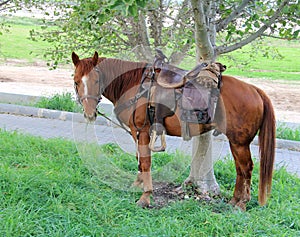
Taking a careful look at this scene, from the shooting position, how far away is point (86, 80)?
3.66 meters

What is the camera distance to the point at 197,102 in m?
3.68

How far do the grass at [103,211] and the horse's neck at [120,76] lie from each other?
3.33 ft

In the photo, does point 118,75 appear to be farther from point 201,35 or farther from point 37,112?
point 37,112

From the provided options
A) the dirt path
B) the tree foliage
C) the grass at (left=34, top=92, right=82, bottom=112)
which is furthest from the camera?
the dirt path

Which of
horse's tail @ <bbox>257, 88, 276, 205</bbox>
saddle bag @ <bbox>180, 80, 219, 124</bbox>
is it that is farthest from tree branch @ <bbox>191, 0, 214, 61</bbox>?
horse's tail @ <bbox>257, 88, 276, 205</bbox>

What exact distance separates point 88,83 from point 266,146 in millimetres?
1753

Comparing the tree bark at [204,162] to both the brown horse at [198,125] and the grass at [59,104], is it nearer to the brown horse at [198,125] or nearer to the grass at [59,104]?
the brown horse at [198,125]

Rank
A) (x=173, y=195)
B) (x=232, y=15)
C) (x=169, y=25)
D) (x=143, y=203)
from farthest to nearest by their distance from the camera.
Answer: (x=169, y=25) < (x=173, y=195) < (x=232, y=15) < (x=143, y=203)

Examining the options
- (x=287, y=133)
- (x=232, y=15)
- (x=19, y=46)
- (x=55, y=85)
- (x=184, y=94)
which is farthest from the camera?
(x=19, y=46)

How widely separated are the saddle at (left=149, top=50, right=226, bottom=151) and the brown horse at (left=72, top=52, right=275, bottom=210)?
0.26 feet

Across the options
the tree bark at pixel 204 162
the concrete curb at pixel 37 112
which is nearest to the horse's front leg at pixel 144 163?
the tree bark at pixel 204 162

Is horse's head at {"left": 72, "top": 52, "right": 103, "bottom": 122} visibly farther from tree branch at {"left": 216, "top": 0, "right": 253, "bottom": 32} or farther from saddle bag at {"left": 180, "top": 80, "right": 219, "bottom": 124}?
tree branch at {"left": 216, "top": 0, "right": 253, "bottom": 32}

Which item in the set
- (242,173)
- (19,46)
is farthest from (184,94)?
(19,46)

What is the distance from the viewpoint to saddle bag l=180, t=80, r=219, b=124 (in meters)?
3.68
